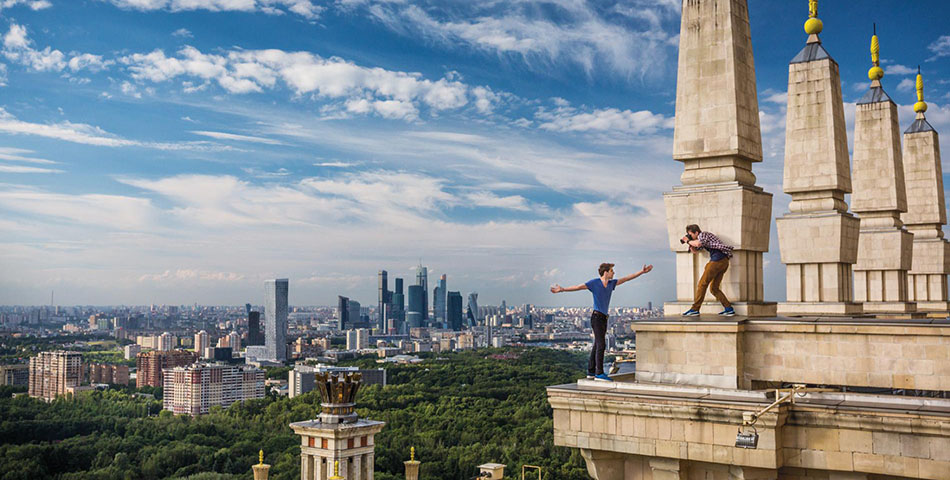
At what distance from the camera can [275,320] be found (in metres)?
173

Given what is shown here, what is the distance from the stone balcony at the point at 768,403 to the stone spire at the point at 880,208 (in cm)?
837

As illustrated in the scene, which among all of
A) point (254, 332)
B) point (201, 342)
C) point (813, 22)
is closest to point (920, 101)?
point (813, 22)

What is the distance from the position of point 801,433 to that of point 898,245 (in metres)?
9.73

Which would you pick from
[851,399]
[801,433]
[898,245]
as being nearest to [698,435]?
[801,433]

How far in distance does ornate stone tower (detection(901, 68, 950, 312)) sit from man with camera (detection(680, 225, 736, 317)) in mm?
12516

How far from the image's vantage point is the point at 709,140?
8.64 m

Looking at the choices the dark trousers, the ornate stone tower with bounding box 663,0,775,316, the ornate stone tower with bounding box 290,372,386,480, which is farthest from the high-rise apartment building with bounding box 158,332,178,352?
the ornate stone tower with bounding box 663,0,775,316

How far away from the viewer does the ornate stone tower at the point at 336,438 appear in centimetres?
2166

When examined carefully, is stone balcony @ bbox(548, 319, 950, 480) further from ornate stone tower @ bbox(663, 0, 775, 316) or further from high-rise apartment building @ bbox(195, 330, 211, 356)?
high-rise apartment building @ bbox(195, 330, 211, 356)

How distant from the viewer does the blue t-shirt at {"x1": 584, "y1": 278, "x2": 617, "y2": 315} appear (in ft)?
28.0

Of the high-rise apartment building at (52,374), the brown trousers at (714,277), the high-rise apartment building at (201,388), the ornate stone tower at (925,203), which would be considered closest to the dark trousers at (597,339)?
the brown trousers at (714,277)

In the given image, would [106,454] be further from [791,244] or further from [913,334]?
[913,334]

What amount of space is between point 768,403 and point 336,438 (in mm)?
16521

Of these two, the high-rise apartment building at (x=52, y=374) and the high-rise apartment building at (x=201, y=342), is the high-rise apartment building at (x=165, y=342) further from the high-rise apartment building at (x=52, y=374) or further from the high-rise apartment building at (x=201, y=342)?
the high-rise apartment building at (x=52, y=374)
